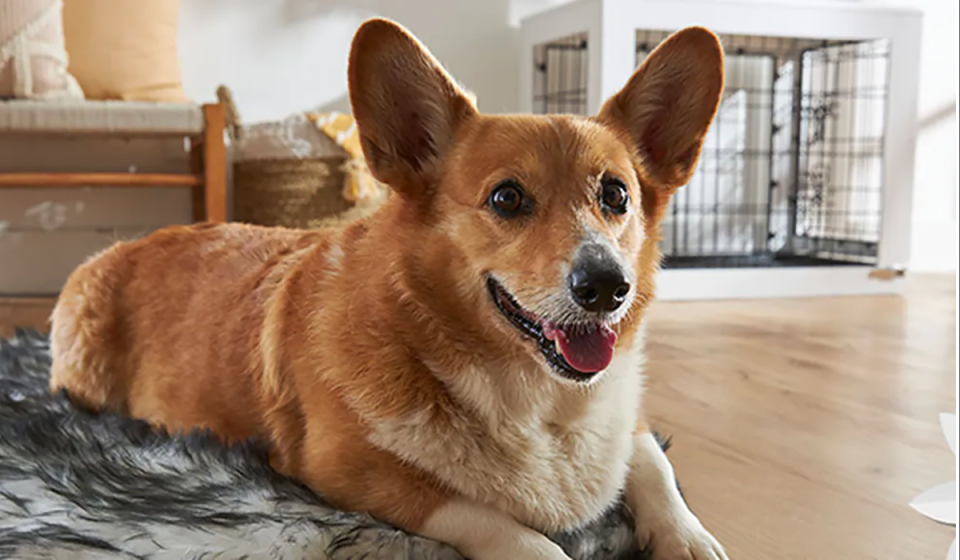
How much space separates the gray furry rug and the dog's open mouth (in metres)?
0.22

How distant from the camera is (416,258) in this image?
3.68ft

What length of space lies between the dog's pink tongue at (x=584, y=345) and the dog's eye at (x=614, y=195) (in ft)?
0.51

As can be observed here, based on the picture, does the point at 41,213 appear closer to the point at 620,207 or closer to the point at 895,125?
the point at 620,207

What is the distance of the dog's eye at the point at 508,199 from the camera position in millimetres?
1076

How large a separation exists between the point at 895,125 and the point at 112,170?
3.24 meters

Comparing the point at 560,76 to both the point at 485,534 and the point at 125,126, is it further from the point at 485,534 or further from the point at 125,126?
the point at 485,534

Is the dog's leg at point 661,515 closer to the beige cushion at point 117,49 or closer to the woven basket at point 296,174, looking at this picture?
the woven basket at point 296,174

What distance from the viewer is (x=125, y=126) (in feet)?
9.20

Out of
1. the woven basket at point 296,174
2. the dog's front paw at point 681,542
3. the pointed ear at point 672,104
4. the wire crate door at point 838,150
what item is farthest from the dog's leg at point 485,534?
the wire crate door at point 838,150

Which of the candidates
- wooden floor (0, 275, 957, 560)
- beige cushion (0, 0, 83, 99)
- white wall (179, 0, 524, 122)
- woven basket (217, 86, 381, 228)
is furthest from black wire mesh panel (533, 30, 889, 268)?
beige cushion (0, 0, 83, 99)

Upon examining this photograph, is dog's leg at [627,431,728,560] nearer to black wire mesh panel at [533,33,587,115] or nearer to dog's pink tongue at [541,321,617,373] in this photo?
dog's pink tongue at [541,321,617,373]

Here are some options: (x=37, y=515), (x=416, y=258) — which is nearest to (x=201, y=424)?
(x=37, y=515)

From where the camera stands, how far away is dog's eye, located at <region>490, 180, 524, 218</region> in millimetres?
1076

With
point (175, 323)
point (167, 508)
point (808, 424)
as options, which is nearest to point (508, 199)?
point (167, 508)
